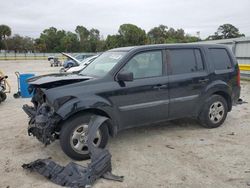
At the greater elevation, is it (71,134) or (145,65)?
(145,65)

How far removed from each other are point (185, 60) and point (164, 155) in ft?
6.71

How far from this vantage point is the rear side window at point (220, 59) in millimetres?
6000

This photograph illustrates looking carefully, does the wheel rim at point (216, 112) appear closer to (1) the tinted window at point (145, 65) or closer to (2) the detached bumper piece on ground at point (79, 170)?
(1) the tinted window at point (145, 65)

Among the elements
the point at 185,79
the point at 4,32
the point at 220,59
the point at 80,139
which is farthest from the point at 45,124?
the point at 4,32

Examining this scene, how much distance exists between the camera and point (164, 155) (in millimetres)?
4590

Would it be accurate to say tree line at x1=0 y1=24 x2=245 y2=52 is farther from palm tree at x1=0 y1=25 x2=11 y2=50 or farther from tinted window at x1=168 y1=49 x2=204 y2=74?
tinted window at x1=168 y1=49 x2=204 y2=74

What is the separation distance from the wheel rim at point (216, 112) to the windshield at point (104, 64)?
235 centimetres

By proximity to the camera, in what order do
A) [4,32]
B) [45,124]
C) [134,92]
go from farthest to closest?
[4,32] → [134,92] → [45,124]

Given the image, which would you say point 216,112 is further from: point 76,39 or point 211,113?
point 76,39

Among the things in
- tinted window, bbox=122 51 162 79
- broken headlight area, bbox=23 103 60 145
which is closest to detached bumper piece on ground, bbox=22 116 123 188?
broken headlight area, bbox=23 103 60 145

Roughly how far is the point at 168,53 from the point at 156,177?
251 cm

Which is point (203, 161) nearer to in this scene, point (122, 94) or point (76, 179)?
point (122, 94)

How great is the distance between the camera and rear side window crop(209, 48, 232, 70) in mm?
6000

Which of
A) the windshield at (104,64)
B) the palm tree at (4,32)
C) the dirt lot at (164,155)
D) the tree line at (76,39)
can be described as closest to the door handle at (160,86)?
the windshield at (104,64)
